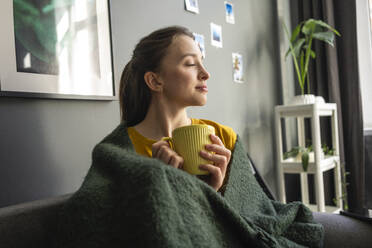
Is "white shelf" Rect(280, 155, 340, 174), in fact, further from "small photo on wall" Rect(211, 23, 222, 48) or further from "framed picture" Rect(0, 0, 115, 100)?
"framed picture" Rect(0, 0, 115, 100)

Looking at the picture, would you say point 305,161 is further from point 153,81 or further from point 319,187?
point 153,81

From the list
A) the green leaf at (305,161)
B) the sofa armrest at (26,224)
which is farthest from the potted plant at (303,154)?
the sofa armrest at (26,224)

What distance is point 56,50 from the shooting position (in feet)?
3.84

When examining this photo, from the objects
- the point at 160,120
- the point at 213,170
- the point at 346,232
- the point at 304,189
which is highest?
the point at 160,120

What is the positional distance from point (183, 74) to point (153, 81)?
0.12 m

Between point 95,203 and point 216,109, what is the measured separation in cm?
139

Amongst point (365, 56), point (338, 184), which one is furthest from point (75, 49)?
point (365, 56)

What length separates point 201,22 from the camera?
194 centimetres

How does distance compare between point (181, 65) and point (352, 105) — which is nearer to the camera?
point (181, 65)

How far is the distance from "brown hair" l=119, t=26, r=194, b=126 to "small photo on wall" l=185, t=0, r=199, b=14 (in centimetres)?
75

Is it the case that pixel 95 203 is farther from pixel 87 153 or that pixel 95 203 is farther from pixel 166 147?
pixel 87 153

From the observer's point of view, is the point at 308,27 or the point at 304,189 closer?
the point at 308,27

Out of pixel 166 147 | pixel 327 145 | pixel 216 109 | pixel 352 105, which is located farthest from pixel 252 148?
pixel 166 147

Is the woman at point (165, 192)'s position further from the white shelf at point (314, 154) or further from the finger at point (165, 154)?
the white shelf at point (314, 154)
